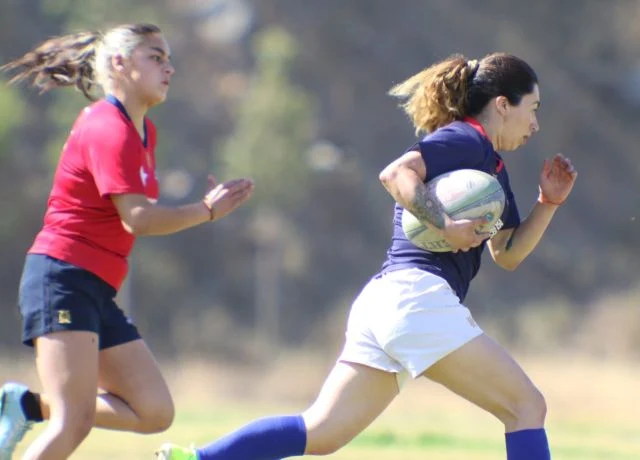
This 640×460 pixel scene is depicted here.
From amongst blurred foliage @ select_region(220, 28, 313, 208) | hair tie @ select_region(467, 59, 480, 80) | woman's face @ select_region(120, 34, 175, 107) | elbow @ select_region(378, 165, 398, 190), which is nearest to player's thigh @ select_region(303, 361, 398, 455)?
elbow @ select_region(378, 165, 398, 190)

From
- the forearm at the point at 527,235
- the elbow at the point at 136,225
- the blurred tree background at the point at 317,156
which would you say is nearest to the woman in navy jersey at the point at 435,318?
the forearm at the point at 527,235

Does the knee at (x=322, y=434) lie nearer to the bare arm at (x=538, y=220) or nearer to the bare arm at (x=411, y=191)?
the bare arm at (x=411, y=191)

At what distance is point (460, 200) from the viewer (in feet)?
16.7

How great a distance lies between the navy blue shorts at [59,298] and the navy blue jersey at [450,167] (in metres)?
1.09

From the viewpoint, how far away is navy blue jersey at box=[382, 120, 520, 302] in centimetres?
516

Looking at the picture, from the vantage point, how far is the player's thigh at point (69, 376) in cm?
Result: 523

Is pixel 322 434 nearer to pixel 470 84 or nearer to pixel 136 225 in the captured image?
pixel 136 225

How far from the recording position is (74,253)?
539 cm

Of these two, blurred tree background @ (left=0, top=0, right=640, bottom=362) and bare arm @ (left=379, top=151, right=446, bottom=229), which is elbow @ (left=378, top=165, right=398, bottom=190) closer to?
bare arm @ (left=379, top=151, right=446, bottom=229)

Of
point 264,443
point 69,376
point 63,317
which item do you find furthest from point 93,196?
point 264,443

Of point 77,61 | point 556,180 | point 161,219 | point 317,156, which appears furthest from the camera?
point 317,156

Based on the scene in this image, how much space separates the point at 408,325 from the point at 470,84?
0.98 meters

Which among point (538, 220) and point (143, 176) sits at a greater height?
point (143, 176)

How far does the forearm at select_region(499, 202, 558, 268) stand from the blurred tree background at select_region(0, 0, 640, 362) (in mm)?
22794
